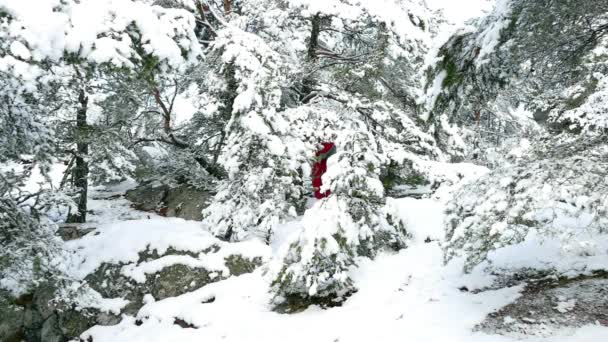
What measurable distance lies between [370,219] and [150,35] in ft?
12.5

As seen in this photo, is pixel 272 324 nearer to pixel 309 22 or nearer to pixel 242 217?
pixel 242 217

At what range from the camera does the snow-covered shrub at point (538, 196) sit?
3.19m

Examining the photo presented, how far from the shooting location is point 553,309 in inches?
167

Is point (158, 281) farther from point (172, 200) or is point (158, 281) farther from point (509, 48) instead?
point (509, 48)

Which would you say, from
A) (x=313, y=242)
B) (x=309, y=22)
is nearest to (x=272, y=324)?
(x=313, y=242)

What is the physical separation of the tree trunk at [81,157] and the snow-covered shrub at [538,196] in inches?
263

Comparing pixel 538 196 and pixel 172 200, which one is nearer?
pixel 538 196

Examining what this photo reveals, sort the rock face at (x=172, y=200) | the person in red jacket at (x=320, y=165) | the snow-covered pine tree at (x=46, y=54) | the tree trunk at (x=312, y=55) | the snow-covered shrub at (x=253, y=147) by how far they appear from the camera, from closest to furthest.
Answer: the snow-covered pine tree at (x=46, y=54) < the snow-covered shrub at (x=253, y=147) < the person in red jacket at (x=320, y=165) < the rock face at (x=172, y=200) < the tree trunk at (x=312, y=55)

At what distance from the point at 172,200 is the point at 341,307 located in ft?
19.4

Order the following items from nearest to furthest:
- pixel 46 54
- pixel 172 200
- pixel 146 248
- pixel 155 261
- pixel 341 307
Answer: pixel 46 54
pixel 341 307
pixel 155 261
pixel 146 248
pixel 172 200

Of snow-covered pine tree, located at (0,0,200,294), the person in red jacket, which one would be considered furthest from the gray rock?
the person in red jacket

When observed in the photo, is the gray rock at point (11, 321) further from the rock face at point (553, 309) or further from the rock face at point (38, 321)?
the rock face at point (553, 309)

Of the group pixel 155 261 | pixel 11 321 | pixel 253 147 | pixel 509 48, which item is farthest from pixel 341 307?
pixel 11 321

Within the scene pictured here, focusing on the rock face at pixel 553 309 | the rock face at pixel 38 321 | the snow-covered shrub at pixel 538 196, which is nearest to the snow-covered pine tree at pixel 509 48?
the snow-covered shrub at pixel 538 196
